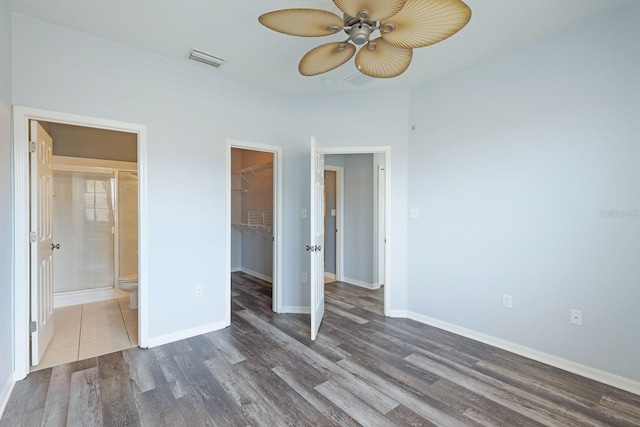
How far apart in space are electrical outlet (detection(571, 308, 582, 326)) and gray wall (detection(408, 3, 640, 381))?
1.4 inches

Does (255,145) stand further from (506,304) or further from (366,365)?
(506,304)

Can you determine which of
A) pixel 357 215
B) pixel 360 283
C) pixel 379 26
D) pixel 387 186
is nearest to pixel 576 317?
pixel 387 186

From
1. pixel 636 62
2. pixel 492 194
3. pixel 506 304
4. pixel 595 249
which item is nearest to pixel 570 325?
pixel 506 304

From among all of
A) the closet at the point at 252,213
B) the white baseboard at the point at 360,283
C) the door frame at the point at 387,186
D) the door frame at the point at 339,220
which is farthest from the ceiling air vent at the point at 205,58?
the white baseboard at the point at 360,283

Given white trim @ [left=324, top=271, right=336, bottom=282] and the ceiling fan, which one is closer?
the ceiling fan

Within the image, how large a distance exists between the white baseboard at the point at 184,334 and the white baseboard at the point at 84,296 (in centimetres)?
197

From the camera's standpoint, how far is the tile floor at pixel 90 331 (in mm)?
2666

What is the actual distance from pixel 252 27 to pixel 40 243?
251cm

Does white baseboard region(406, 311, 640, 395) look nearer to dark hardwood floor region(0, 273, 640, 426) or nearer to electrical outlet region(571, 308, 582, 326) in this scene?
dark hardwood floor region(0, 273, 640, 426)

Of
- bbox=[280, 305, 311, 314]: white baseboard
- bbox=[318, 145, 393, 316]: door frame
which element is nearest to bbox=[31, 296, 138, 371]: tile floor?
bbox=[280, 305, 311, 314]: white baseboard

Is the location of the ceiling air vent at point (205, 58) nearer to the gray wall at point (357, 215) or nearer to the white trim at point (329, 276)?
the gray wall at point (357, 215)

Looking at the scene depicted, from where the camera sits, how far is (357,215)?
5082 mm

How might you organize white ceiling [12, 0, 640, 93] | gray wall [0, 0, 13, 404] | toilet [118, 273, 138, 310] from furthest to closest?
toilet [118, 273, 138, 310]
white ceiling [12, 0, 640, 93]
gray wall [0, 0, 13, 404]

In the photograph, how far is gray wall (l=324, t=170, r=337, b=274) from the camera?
5.41 meters
